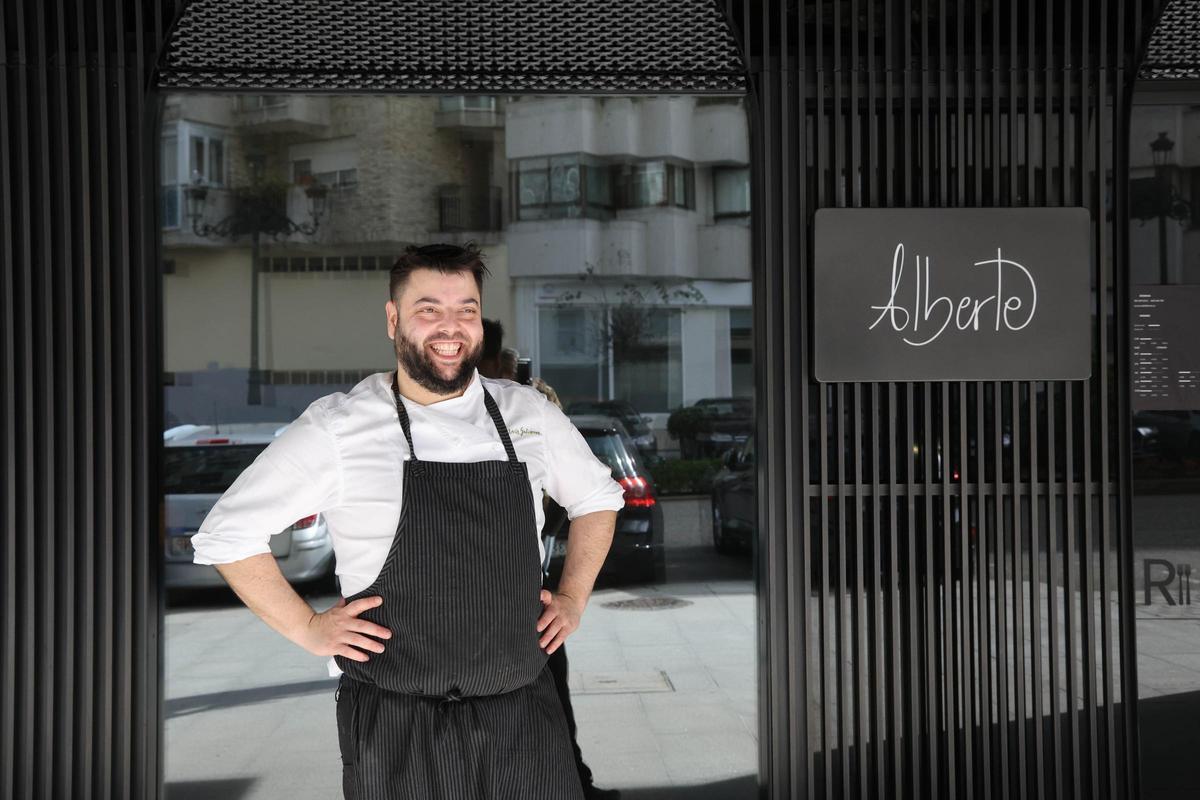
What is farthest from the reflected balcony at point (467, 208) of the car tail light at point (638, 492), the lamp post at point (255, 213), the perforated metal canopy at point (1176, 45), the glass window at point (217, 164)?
the perforated metal canopy at point (1176, 45)

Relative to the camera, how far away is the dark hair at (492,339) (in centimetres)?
370

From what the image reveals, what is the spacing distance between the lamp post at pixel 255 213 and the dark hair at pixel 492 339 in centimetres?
84

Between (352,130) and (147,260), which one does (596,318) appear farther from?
(147,260)

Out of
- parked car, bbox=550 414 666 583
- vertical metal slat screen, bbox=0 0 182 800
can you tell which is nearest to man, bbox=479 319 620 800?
parked car, bbox=550 414 666 583

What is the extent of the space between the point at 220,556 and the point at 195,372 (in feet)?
6.10

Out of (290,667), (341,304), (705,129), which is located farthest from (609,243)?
(290,667)

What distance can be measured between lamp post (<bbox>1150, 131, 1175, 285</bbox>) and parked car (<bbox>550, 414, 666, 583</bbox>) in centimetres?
191

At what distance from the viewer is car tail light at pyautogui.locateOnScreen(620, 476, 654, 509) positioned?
3996mm

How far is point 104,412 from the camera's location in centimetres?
311

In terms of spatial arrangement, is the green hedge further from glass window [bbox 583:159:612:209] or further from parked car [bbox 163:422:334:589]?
parked car [bbox 163:422:334:589]

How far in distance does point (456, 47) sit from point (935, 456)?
1884mm

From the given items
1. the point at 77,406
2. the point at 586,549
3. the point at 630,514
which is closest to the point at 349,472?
the point at 586,549

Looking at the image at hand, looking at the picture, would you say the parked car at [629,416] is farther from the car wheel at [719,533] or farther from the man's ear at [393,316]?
the man's ear at [393,316]

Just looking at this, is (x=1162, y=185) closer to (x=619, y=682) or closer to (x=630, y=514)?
(x=630, y=514)
